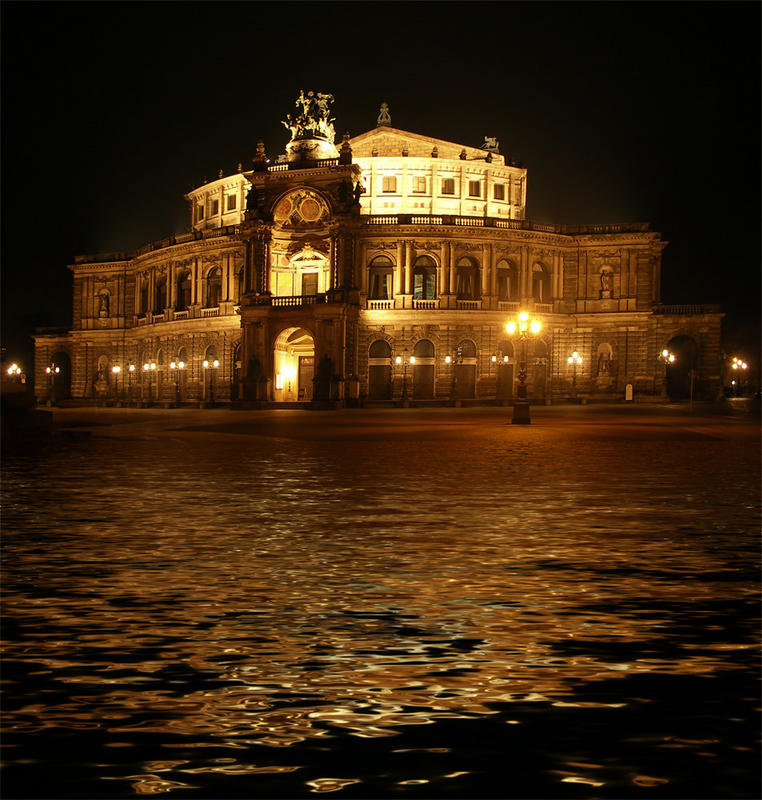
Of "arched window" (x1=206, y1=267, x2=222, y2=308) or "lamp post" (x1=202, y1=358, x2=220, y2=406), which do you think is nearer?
"lamp post" (x1=202, y1=358, x2=220, y2=406)

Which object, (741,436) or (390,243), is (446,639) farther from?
(390,243)

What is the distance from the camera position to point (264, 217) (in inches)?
2537

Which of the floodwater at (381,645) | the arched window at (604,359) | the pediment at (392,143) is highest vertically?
the pediment at (392,143)

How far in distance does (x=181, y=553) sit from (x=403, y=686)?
149 inches

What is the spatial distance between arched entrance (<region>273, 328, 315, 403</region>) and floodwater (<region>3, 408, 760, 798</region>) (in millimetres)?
54638

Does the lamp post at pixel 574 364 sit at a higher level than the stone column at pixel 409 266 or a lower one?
lower

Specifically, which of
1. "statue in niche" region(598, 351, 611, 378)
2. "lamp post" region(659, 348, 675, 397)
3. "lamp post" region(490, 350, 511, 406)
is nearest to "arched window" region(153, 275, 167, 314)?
"lamp post" region(490, 350, 511, 406)

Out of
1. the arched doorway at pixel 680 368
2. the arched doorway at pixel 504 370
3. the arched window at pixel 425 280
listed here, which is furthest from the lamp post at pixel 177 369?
the arched doorway at pixel 680 368

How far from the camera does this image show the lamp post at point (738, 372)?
324 feet

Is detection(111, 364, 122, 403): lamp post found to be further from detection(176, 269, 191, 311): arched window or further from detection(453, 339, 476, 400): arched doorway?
detection(453, 339, 476, 400): arched doorway

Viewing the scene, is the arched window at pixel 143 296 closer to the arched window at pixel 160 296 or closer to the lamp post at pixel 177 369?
the arched window at pixel 160 296

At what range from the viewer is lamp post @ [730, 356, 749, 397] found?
324 ft

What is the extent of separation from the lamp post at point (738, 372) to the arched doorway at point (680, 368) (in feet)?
72.5

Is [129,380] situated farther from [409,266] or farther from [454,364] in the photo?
[454,364]
